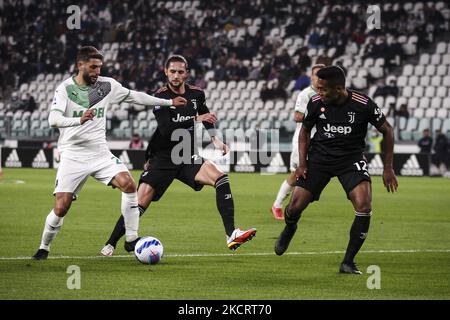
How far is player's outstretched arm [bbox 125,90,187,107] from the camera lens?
36.0 feet

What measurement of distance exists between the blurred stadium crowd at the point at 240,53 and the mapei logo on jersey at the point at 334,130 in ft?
72.4

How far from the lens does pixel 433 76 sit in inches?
1359

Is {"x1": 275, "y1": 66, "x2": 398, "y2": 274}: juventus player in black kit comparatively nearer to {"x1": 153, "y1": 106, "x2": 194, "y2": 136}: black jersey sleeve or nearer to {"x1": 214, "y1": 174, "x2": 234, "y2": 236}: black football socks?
{"x1": 214, "y1": 174, "x2": 234, "y2": 236}: black football socks

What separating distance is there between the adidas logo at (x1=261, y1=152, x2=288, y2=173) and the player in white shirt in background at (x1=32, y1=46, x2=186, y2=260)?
2089cm

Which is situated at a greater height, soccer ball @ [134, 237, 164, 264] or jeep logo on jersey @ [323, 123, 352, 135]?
jeep logo on jersey @ [323, 123, 352, 135]

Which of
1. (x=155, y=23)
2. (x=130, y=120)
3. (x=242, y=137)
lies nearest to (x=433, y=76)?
(x=242, y=137)

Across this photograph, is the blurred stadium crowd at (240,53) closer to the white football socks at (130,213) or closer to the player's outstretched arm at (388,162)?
the white football socks at (130,213)

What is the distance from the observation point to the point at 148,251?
10352 mm

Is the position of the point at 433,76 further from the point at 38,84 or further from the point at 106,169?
the point at 106,169

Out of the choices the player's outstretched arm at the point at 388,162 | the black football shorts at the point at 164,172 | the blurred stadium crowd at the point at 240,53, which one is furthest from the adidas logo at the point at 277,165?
the player's outstretched arm at the point at 388,162

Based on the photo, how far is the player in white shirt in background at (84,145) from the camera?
34.6 feet

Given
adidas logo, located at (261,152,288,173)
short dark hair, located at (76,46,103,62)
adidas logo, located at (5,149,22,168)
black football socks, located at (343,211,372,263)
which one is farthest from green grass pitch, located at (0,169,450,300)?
adidas logo, located at (5,149,22,168)

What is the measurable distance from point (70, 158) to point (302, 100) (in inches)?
225

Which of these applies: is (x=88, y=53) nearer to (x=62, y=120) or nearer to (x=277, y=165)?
(x=62, y=120)
